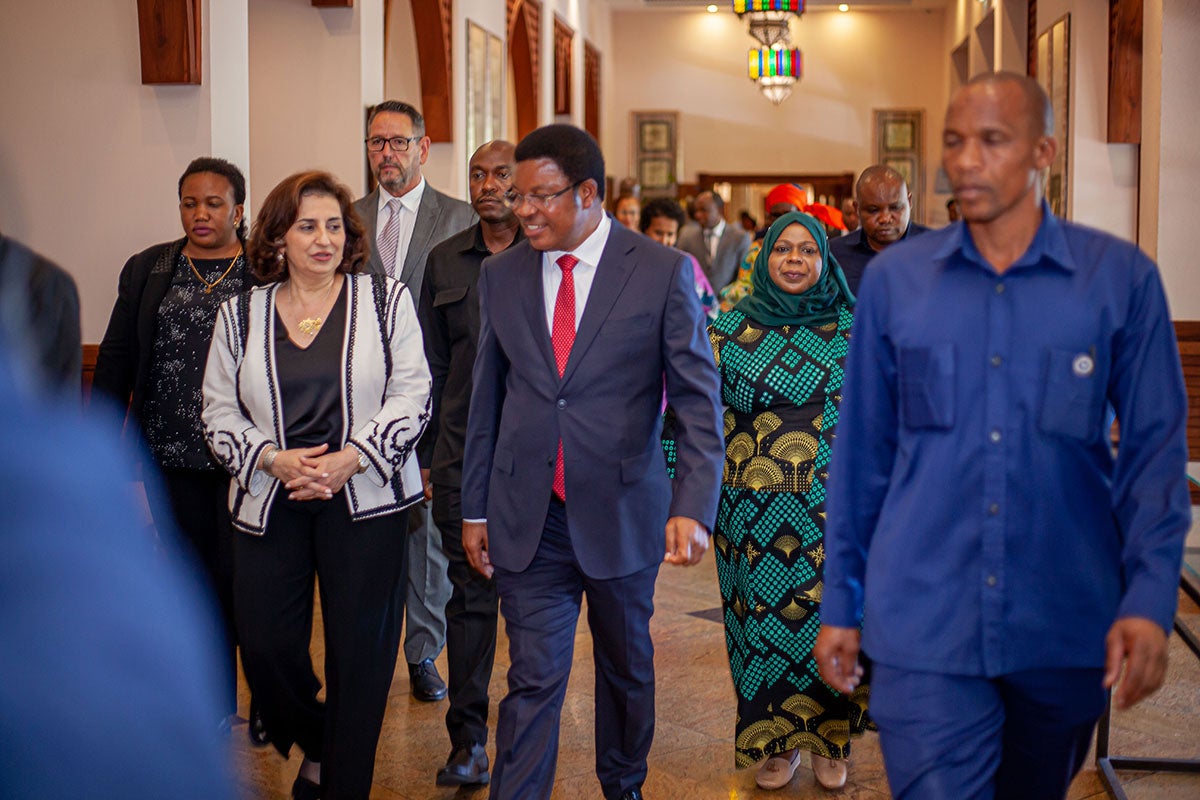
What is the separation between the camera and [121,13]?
621 centimetres

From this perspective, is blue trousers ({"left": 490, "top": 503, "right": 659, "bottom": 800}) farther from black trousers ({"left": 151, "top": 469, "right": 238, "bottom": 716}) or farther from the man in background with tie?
the man in background with tie

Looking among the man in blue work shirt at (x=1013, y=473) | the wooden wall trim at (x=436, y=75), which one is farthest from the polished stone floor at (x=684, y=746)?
the wooden wall trim at (x=436, y=75)

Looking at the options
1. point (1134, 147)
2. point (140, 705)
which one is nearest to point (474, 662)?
point (140, 705)

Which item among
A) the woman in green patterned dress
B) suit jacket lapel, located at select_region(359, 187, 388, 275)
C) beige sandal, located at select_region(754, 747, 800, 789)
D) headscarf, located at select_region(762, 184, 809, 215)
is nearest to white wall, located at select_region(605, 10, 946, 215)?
headscarf, located at select_region(762, 184, 809, 215)

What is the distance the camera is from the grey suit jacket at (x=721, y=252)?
11.8m

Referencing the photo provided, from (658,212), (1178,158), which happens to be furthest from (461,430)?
(1178,158)

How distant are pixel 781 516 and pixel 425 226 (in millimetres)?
1698

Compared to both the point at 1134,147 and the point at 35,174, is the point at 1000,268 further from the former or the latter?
the point at 1134,147

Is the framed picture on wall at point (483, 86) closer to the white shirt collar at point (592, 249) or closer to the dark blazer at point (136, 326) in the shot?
the dark blazer at point (136, 326)

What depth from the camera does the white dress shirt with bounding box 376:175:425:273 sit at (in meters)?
5.04

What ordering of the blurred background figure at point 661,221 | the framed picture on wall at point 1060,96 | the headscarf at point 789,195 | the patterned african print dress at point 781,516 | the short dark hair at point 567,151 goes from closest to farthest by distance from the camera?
1. the short dark hair at point 567,151
2. the patterned african print dress at point 781,516
3. the headscarf at point 789,195
4. the blurred background figure at point 661,221
5. the framed picture on wall at point 1060,96

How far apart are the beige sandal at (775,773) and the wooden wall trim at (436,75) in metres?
8.19

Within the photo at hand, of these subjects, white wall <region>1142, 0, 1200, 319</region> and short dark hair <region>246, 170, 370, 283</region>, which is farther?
white wall <region>1142, 0, 1200, 319</region>

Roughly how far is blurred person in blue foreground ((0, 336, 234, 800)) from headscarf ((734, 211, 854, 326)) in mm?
2825
